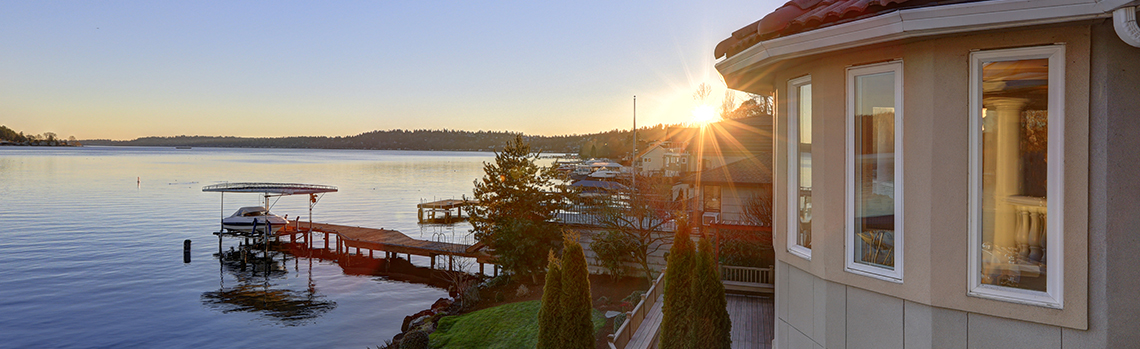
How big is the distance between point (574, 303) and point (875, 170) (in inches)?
336

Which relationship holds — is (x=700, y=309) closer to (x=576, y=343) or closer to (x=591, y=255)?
(x=576, y=343)

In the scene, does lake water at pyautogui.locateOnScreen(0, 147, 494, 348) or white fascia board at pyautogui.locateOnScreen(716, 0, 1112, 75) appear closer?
white fascia board at pyautogui.locateOnScreen(716, 0, 1112, 75)

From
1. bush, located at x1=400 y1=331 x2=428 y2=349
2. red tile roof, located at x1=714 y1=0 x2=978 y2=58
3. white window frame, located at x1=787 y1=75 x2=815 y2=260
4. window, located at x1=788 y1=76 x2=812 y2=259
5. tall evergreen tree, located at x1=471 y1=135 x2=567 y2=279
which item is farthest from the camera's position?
tall evergreen tree, located at x1=471 y1=135 x2=567 y2=279

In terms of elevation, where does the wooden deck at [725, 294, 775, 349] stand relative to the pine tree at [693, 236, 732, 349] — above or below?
below

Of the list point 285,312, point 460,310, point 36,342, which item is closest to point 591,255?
point 460,310

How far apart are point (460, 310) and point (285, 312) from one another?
372 inches

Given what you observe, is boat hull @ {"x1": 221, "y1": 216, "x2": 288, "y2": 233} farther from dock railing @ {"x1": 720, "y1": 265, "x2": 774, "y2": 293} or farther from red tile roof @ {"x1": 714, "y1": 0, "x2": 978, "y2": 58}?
red tile roof @ {"x1": 714, "y1": 0, "x2": 978, "y2": 58}

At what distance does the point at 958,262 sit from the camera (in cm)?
385

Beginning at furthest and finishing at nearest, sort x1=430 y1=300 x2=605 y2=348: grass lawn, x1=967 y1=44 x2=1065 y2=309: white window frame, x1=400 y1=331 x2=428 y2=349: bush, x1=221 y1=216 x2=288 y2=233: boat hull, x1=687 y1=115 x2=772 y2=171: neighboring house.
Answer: x1=221 y1=216 x2=288 y2=233: boat hull, x1=687 y1=115 x2=772 y2=171: neighboring house, x1=400 y1=331 x2=428 y2=349: bush, x1=430 y1=300 x2=605 y2=348: grass lawn, x1=967 y1=44 x2=1065 y2=309: white window frame

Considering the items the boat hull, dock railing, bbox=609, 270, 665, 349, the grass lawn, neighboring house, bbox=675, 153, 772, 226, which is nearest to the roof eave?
dock railing, bbox=609, 270, 665, 349

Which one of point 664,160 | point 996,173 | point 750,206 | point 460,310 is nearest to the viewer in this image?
point 996,173

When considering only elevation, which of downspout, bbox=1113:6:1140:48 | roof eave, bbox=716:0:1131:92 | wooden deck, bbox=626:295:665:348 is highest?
roof eave, bbox=716:0:1131:92

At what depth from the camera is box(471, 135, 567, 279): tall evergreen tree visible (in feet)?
92.2

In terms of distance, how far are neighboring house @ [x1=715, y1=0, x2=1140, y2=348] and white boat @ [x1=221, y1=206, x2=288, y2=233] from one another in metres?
45.5
